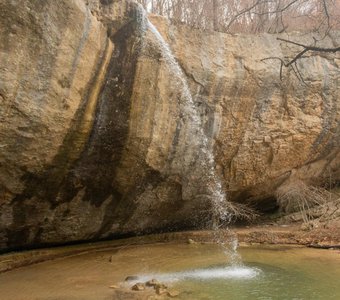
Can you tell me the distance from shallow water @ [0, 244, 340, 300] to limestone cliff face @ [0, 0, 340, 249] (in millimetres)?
1020

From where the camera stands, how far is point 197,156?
9344 millimetres

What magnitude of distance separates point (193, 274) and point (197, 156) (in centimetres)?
335

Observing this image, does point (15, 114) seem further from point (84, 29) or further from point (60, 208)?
point (60, 208)

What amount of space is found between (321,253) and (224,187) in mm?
3164

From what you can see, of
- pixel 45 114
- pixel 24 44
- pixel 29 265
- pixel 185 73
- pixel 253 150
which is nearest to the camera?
pixel 24 44

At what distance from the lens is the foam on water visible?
20.5 ft

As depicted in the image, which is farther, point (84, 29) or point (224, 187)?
point (224, 187)

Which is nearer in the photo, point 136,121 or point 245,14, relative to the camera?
point 136,121

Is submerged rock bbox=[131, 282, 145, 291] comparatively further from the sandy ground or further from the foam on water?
the sandy ground

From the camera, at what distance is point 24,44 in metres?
6.05

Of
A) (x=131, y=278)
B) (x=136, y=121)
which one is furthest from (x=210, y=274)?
(x=136, y=121)

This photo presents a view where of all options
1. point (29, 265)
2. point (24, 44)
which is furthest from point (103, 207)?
point (24, 44)

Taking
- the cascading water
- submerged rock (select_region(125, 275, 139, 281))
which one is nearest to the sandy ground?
the cascading water

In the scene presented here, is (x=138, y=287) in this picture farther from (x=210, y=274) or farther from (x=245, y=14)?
(x=245, y=14)
